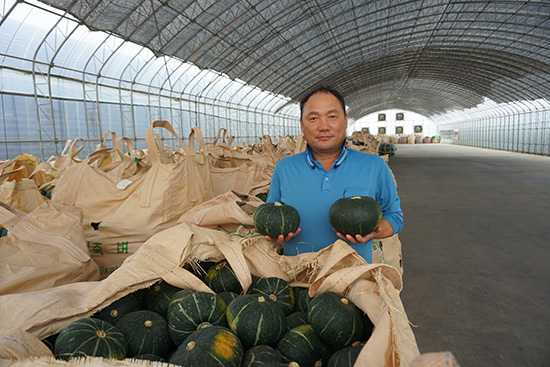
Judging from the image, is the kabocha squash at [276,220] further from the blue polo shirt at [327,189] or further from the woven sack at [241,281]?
the blue polo shirt at [327,189]

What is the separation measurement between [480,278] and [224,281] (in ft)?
12.2

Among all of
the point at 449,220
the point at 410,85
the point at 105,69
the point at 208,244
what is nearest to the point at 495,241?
the point at 449,220

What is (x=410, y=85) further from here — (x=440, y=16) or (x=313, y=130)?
(x=313, y=130)

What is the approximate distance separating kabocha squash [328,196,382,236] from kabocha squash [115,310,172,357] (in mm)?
909

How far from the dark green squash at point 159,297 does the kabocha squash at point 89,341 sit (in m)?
0.30

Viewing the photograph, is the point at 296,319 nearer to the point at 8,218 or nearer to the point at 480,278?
the point at 8,218

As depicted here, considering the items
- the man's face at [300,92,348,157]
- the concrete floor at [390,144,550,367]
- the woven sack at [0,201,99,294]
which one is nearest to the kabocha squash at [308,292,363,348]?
the man's face at [300,92,348,157]

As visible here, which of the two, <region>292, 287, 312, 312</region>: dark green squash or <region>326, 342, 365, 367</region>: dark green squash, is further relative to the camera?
<region>292, 287, 312, 312</region>: dark green squash

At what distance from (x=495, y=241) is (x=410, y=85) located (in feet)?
136

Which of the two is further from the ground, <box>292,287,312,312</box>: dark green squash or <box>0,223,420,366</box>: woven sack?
<box>0,223,420,366</box>: woven sack

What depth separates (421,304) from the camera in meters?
3.61

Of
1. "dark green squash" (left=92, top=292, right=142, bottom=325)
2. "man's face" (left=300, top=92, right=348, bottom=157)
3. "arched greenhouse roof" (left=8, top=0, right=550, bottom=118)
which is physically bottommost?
"dark green squash" (left=92, top=292, right=142, bottom=325)

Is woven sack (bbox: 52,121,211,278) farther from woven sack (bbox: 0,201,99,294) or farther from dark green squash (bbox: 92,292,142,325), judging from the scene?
dark green squash (bbox: 92,292,142,325)

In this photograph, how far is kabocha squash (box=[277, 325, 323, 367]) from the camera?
113 centimetres
